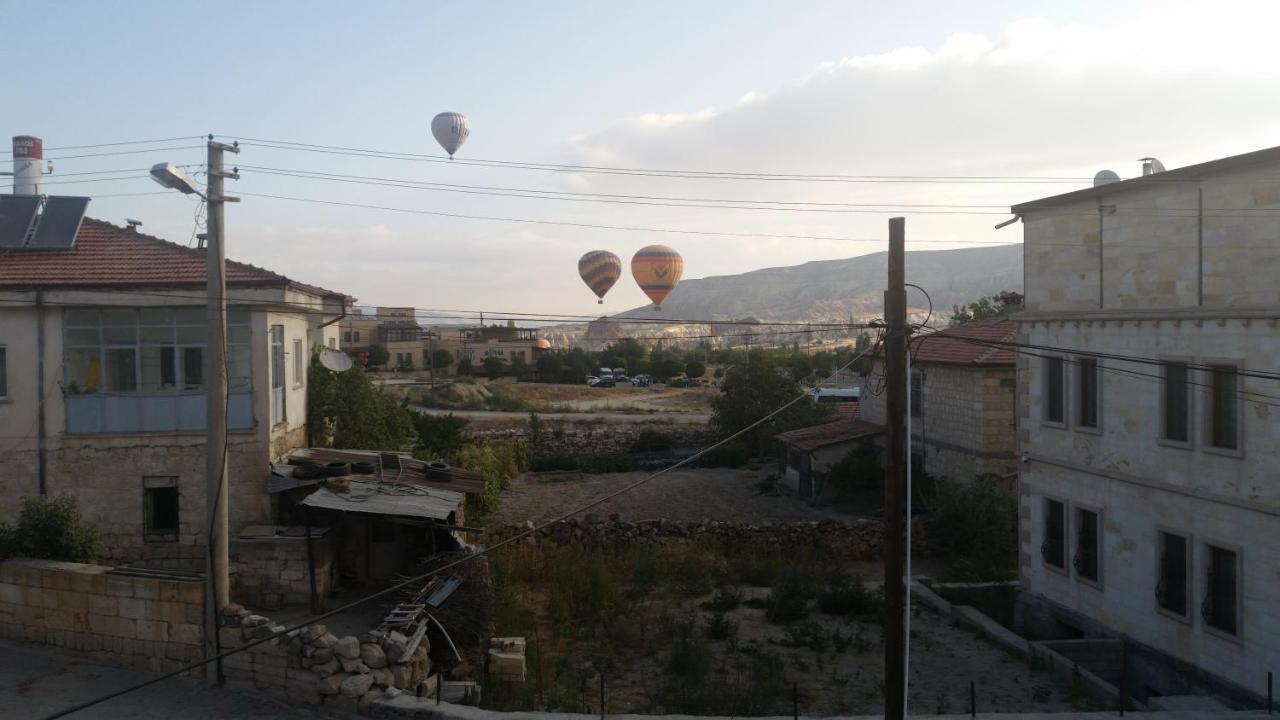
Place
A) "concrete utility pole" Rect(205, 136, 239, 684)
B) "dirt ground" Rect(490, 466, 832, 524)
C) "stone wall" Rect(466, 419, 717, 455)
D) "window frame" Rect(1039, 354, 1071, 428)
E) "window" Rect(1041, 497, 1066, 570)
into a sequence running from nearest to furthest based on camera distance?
1. "concrete utility pole" Rect(205, 136, 239, 684)
2. "window frame" Rect(1039, 354, 1071, 428)
3. "window" Rect(1041, 497, 1066, 570)
4. "dirt ground" Rect(490, 466, 832, 524)
5. "stone wall" Rect(466, 419, 717, 455)

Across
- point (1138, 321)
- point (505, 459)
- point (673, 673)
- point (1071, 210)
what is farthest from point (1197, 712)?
point (505, 459)

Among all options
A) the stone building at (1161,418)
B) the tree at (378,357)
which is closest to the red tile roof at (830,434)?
the stone building at (1161,418)

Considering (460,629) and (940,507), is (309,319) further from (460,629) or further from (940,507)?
(940,507)

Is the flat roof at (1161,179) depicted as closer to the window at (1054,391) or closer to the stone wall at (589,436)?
the window at (1054,391)

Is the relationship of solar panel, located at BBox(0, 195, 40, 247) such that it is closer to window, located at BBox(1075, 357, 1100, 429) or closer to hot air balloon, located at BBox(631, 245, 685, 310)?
window, located at BBox(1075, 357, 1100, 429)

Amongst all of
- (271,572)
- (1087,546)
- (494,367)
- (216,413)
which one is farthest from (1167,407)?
(494,367)

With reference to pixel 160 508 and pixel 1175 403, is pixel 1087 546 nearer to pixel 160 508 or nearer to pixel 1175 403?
pixel 1175 403

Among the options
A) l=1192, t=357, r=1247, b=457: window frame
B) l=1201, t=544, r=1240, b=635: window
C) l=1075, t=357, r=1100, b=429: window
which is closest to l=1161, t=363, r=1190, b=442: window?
l=1192, t=357, r=1247, b=457: window frame
